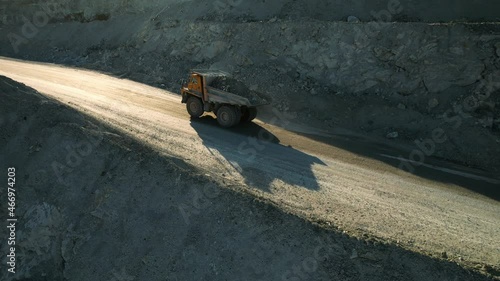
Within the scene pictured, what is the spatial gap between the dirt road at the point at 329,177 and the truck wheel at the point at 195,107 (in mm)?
382

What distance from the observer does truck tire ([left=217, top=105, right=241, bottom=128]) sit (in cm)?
1519

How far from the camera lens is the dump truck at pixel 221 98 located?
49.7 ft

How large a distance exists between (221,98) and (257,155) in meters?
3.46

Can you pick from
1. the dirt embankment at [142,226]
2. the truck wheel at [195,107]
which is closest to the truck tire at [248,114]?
the truck wheel at [195,107]

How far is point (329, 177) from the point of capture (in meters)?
11.8

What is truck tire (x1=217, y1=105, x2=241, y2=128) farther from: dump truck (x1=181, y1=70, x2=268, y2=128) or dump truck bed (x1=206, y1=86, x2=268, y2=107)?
dump truck bed (x1=206, y1=86, x2=268, y2=107)

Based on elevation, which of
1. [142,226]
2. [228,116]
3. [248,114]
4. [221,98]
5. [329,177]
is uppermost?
[221,98]

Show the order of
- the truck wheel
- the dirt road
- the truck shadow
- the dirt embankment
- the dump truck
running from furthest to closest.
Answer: the truck wheel, the dump truck, the truck shadow, the dirt road, the dirt embankment

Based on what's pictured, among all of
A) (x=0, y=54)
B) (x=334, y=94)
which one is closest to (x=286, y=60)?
(x=334, y=94)

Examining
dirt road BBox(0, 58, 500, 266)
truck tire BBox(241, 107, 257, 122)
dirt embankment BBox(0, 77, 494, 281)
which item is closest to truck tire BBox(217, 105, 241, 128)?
dirt road BBox(0, 58, 500, 266)

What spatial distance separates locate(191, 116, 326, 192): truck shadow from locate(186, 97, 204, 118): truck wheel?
1.01 ft

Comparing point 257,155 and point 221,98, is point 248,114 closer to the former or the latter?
point 221,98

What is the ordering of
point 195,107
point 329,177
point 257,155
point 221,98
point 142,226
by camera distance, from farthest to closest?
point 195,107, point 221,98, point 257,155, point 329,177, point 142,226

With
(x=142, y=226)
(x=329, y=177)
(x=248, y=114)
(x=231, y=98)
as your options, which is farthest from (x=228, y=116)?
(x=142, y=226)
